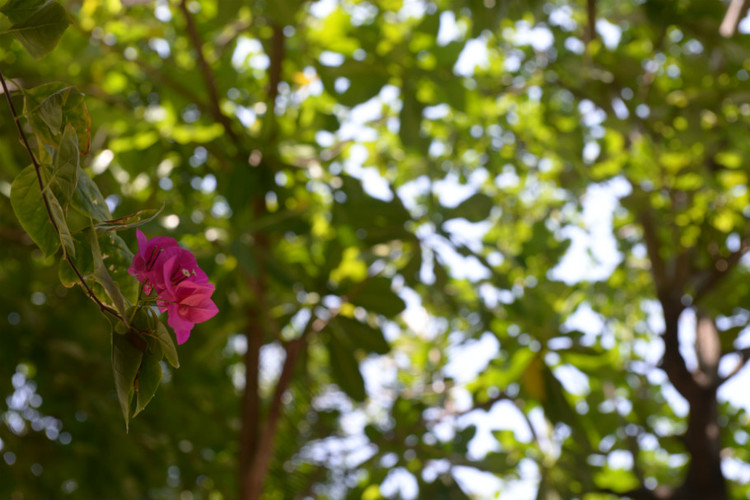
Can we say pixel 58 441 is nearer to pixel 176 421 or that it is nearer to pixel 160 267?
pixel 176 421

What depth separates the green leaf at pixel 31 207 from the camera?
21.2 inches

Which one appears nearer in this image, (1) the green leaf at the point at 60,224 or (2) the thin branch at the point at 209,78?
(1) the green leaf at the point at 60,224

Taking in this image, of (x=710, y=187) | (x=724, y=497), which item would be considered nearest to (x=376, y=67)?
(x=710, y=187)

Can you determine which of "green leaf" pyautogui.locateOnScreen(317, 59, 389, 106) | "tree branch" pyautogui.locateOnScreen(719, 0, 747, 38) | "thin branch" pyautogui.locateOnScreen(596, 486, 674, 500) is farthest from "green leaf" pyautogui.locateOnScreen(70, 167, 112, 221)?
"thin branch" pyautogui.locateOnScreen(596, 486, 674, 500)

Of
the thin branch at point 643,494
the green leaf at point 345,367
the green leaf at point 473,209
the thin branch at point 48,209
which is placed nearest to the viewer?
the thin branch at point 48,209

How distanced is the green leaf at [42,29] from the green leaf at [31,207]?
10cm

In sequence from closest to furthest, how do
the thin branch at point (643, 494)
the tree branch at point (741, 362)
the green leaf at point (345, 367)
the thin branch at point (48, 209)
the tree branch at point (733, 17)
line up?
1. the thin branch at point (48, 209)
2. the green leaf at point (345, 367)
3. the tree branch at point (733, 17)
4. the thin branch at point (643, 494)
5. the tree branch at point (741, 362)

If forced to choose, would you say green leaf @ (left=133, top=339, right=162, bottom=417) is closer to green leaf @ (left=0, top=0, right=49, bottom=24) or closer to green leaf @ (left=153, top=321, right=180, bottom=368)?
green leaf @ (left=153, top=321, right=180, bottom=368)

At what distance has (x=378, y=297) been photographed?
178 centimetres

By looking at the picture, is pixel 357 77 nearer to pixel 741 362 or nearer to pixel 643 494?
pixel 643 494

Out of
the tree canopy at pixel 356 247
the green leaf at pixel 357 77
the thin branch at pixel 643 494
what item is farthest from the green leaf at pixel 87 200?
the thin branch at pixel 643 494

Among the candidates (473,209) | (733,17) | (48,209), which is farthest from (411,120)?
(48,209)

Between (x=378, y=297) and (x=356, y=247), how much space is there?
0.28 metres

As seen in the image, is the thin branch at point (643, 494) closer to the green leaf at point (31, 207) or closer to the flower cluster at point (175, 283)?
the flower cluster at point (175, 283)
